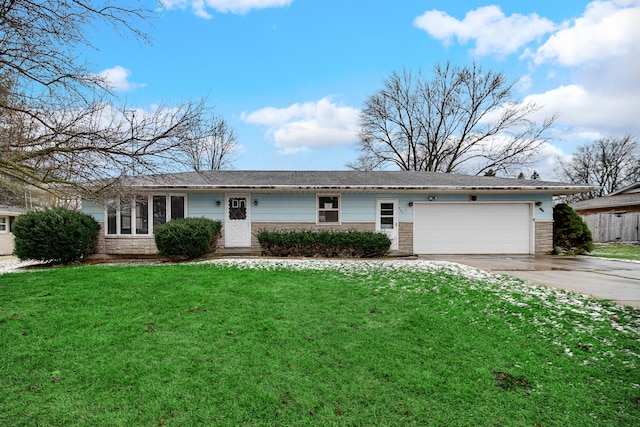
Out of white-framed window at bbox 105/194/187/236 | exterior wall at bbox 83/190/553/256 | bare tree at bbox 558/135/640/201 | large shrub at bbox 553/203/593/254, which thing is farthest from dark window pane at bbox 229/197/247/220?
bare tree at bbox 558/135/640/201

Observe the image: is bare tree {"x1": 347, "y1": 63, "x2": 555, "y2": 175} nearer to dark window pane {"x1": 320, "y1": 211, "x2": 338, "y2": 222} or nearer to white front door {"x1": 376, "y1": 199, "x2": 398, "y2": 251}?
white front door {"x1": 376, "y1": 199, "x2": 398, "y2": 251}

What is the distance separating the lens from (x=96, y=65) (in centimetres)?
565

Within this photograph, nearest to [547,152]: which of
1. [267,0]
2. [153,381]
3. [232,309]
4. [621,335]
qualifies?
[267,0]

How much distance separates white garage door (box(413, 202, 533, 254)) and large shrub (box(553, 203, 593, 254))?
1.19 meters

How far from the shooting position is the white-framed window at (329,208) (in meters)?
12.4

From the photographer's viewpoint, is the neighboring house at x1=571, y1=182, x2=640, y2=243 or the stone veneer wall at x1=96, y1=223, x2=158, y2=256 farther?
the neighboring house at x1=571, y1=182, x2=640, y2=243

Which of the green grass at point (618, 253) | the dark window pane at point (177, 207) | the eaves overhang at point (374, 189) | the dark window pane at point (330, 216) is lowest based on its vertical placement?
the green grass at point (618, 253)

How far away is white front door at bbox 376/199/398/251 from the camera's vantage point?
40.3 ft

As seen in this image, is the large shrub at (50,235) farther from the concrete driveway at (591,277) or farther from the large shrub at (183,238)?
the concrete driveway at (591,277)

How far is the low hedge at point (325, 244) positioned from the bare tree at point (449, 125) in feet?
54.6

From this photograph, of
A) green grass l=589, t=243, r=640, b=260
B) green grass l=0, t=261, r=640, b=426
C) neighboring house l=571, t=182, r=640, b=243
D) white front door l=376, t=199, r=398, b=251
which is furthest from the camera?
neighboring house l=571, t=182, r=640, b=243

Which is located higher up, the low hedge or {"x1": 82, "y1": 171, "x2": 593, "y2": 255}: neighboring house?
{"x1": 82, "y1": 171, "x2": 593, "y2": 255}: neighboring house

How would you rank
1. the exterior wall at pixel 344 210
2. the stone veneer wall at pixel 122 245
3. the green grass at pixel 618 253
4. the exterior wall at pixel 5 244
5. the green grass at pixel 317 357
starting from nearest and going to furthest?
the green grass at pixel 317 357, the green grass at pixel 618 253, the stone veneer wall at pixel 122 245, the exterior wall at pixel 344 210, the exterior wall at pixel 5 244

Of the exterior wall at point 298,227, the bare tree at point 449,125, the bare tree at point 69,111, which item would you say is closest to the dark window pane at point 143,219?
the exterior wall at point 298,227
